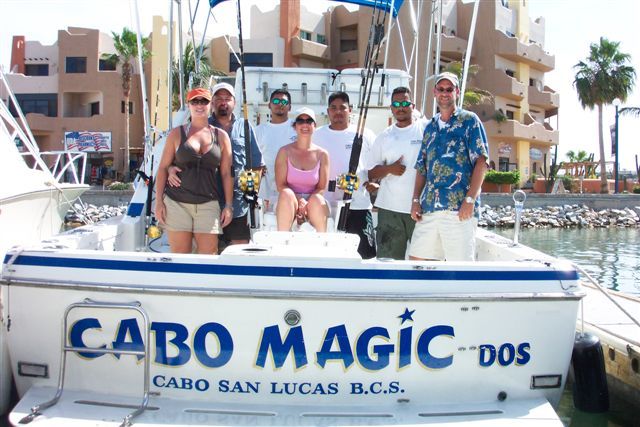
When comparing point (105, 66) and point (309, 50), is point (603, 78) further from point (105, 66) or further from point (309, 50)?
point (105, 66)

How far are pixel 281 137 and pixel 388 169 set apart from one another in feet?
3.96

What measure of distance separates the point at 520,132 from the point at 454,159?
1461 inches

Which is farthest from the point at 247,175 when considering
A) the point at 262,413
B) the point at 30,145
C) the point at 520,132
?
the point at 520,132

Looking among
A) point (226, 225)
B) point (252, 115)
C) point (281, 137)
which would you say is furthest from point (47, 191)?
point (226, 225)

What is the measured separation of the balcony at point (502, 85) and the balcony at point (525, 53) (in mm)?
1544

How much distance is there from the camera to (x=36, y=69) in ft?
Result: 126

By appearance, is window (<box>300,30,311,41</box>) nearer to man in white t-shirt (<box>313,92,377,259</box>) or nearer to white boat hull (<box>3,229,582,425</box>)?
man in white t-shirt (<box>313,92,377,259</box>)

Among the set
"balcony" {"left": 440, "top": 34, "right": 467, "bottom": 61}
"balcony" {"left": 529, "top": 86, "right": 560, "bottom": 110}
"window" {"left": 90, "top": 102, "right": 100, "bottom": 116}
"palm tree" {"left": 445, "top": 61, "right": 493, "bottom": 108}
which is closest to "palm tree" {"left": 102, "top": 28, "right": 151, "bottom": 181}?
"window" {"left": 90, "top": 102, "right": 100, "bottom": 116}

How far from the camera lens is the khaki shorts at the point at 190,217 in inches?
159

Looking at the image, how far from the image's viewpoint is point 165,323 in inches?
124

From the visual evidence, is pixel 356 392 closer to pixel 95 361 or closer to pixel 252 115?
pixel 95 361

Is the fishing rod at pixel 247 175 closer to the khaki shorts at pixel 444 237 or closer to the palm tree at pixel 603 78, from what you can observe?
the khaki shorts at pixel 444 237

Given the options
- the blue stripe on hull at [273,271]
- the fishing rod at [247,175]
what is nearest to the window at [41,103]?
the fishing rod at [247,175]

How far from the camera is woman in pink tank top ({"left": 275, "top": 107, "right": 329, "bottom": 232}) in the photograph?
439 centimetres
